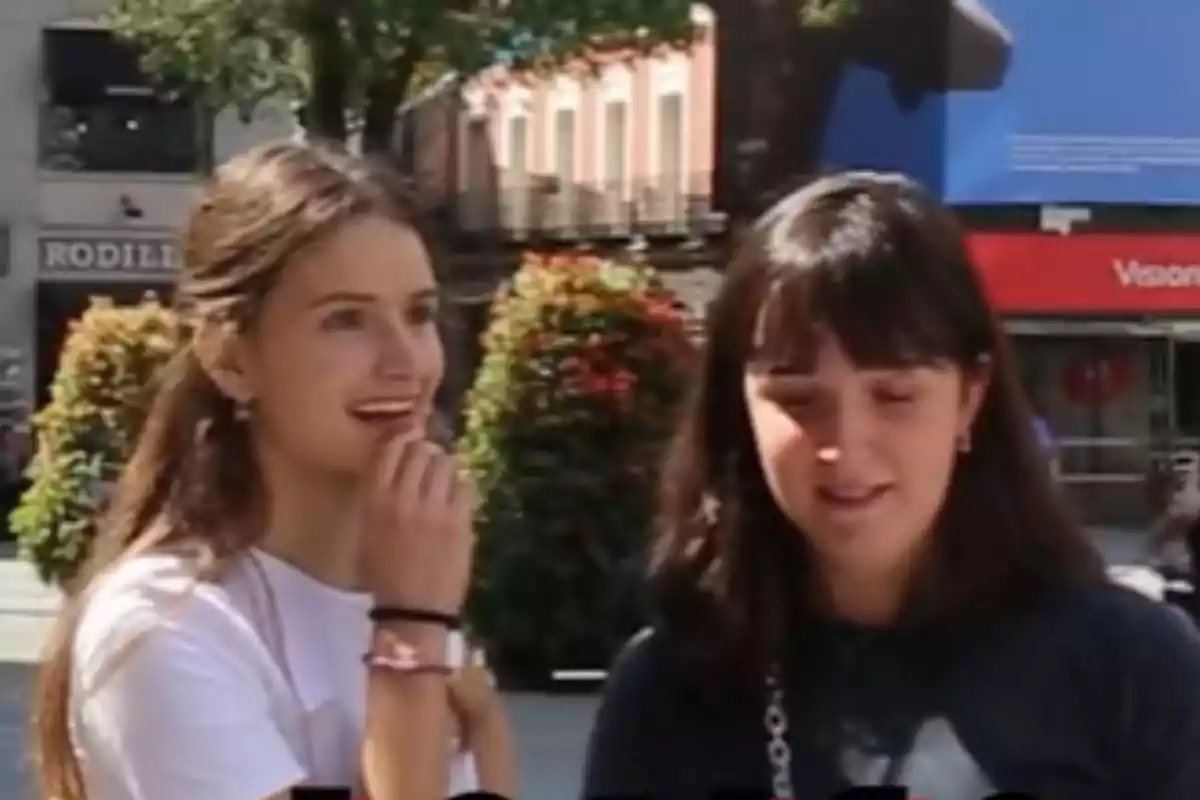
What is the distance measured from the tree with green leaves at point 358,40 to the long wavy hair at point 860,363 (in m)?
12.0

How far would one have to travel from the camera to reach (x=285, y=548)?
87.2 inches

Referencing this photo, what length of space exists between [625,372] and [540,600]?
124 centimetres

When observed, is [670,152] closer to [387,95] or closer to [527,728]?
[387,95]

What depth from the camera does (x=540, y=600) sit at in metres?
12.9

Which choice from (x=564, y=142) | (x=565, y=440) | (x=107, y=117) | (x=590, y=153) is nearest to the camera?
(x=565, y=440)

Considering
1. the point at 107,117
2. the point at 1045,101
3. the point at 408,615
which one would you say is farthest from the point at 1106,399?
the point at 408,615

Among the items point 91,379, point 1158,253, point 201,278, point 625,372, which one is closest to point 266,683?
point 201,278

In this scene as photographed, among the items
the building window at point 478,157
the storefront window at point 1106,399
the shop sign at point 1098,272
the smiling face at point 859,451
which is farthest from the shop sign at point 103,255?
the smiling face at point 859,451

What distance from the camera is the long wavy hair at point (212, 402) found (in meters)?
2.19

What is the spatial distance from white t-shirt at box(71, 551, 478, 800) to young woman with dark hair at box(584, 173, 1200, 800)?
0.23 m

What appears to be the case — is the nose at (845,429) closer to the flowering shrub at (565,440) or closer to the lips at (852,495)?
the lips at (852,495)

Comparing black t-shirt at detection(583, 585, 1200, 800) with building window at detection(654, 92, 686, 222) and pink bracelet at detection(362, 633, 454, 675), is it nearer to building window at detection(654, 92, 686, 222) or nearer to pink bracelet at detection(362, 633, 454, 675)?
pink bracelet at detection(362, 633, 454, 675)

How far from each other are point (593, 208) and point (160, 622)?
35692 mm

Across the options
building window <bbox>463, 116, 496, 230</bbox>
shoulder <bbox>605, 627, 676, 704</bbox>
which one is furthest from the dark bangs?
building window <bbox>463, 116, 496, 230</bbox>
